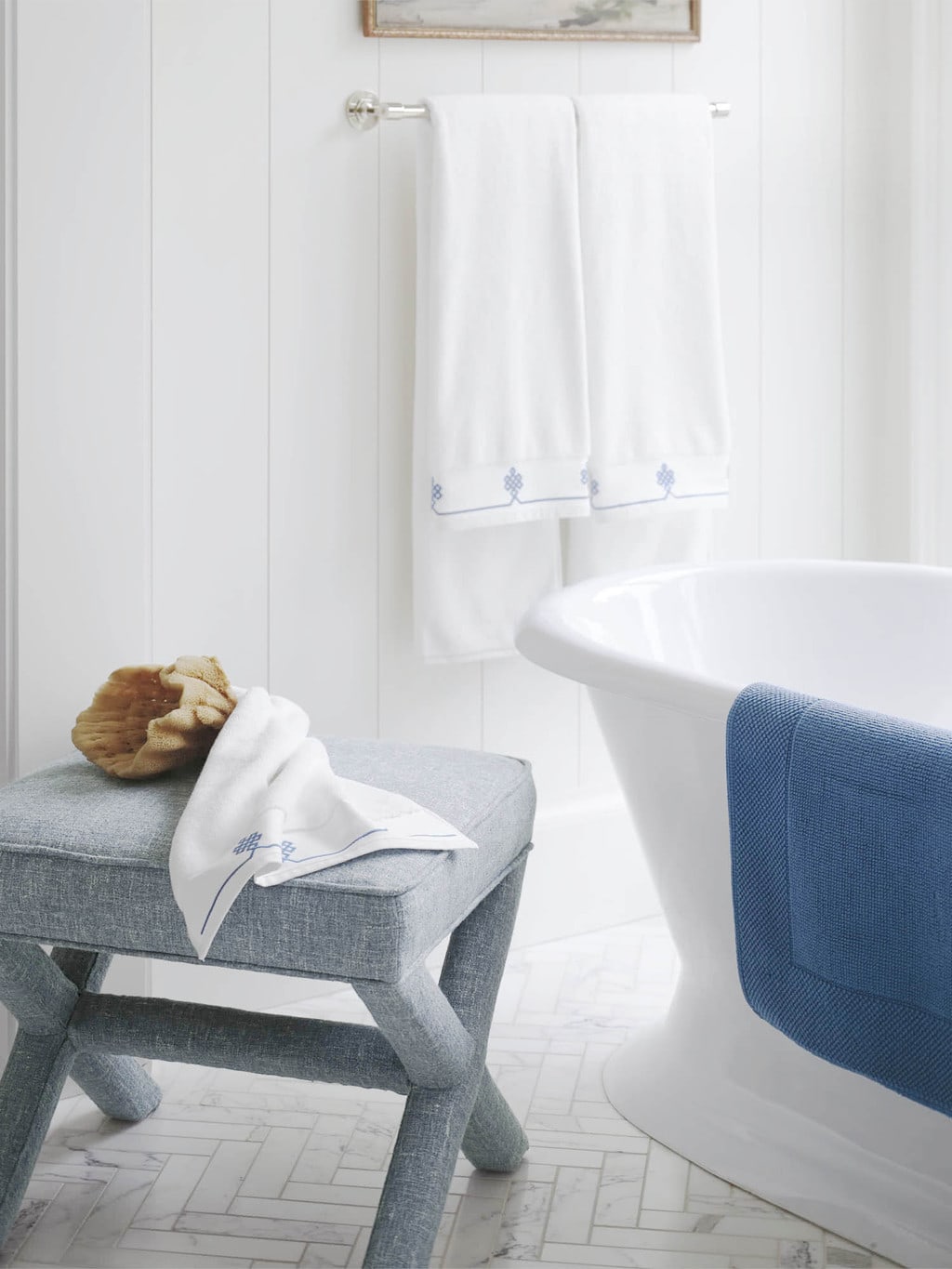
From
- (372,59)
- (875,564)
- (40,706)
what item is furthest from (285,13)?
(875,564)

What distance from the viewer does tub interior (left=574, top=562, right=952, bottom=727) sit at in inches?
74.4

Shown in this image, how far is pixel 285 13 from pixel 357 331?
43 centimetres

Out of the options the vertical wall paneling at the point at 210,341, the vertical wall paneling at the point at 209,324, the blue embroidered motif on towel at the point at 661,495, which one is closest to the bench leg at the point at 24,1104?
the vertical wall paneling at the point at 210,341

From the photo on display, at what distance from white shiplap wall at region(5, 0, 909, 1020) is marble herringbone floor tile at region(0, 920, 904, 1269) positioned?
467 mm

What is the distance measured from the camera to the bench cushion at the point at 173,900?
44.0 inches

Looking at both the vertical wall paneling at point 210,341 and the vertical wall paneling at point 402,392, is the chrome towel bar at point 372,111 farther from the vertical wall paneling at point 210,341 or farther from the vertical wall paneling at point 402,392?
the vertical wall paneling at point 210,341

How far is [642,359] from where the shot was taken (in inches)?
80.0

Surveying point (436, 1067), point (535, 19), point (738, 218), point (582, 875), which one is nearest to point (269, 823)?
point (436, 1067)

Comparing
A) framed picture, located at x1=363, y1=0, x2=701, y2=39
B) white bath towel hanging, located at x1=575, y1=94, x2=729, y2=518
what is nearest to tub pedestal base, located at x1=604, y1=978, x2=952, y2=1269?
white bath towel hanging, located at x1=575, y1=94, x2=729, y2=518

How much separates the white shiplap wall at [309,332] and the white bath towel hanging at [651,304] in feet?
0.53

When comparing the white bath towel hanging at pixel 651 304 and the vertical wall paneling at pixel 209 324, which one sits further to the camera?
the white bath towel hanging at pixel 651 304

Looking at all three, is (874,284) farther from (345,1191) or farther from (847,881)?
(345,1191)

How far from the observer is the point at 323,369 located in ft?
6.32

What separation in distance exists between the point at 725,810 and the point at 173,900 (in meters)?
0.57
